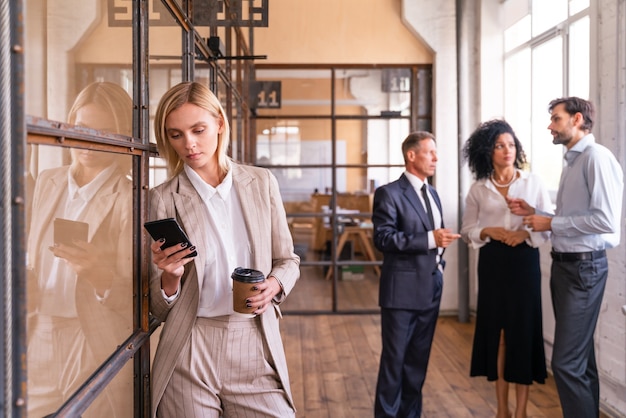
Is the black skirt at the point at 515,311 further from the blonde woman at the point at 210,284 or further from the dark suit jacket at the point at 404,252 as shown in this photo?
the blonde woman at the point at 210,284

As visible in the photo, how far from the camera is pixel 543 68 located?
452 centimetres

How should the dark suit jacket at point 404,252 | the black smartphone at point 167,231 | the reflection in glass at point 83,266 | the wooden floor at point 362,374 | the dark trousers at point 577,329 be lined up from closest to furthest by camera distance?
the reflection in glass at point 83,266, the black smartphone at point 167,231, the dark trousers at point 577,329, the dark suit jacket at point 404,252, the wooden floor at point 362,374

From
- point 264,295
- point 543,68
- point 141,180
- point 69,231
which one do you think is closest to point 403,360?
point 264,295

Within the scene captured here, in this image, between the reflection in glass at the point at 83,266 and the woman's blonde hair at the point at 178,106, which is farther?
the woman's blonde hair at the point at 178,106

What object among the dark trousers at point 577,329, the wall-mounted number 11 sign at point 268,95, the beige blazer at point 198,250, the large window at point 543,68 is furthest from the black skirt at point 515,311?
the wall-mounted number 11 sign at point 268,95

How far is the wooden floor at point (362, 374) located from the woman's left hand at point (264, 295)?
213cm

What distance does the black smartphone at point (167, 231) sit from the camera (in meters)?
1.20

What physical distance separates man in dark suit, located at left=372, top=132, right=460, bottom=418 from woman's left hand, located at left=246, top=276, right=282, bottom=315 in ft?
4.97

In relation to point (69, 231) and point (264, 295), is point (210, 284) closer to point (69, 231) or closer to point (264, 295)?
point (264, 295)

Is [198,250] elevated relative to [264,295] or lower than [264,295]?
elevated

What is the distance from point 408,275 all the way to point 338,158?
3.13 meters

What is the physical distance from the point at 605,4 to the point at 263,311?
286 centimetres

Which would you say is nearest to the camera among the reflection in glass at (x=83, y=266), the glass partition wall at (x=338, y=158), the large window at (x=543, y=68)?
the reflection in glass at (x=83, y=266)

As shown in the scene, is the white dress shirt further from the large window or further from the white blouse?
the large window
